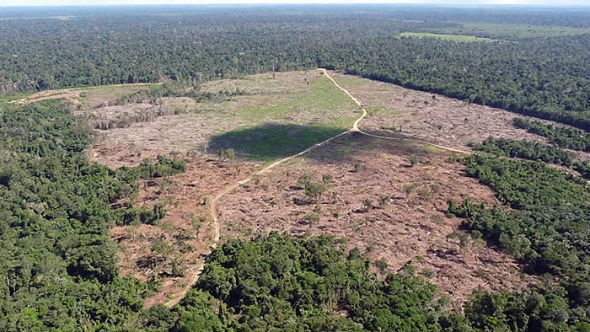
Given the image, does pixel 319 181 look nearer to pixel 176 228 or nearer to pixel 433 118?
pixel 176 228

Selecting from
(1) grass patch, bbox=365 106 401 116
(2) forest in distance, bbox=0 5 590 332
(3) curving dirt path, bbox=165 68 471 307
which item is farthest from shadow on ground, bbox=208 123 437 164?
(1) grass patch, bbox=365 106 401 116

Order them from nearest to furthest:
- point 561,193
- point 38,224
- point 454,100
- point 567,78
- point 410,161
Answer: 1. point 38,224
2. point 561,193
3. point 410,161
4. point 454,100
5. point 567,78

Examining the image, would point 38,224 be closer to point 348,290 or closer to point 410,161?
point 348,290

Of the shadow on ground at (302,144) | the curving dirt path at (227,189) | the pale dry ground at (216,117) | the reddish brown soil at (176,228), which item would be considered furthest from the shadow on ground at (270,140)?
the reddish brown soil at (176,228)

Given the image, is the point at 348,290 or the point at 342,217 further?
the point at 342,217

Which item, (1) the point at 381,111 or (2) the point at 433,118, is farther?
(1) the point at 381,111

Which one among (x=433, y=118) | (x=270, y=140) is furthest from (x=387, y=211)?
(x=433, y=118)

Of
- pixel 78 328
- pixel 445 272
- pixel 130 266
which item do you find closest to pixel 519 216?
pixel 445 272
